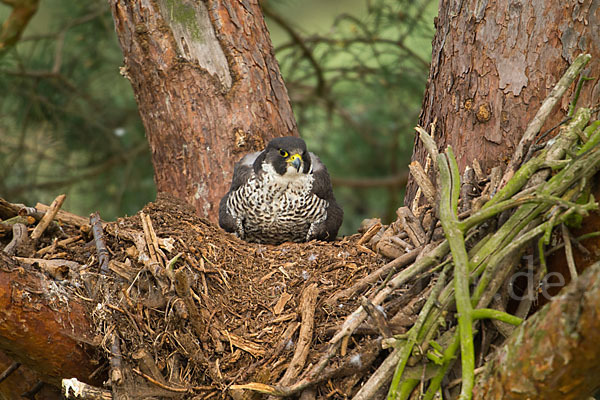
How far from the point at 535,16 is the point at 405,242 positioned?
1.04 meters

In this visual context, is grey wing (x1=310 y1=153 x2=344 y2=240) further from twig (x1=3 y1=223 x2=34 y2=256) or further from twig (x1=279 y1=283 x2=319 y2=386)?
twig (x1=3 y1=223 x2=34 y2=256)

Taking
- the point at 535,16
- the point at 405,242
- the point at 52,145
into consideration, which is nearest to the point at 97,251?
the point at 405,242

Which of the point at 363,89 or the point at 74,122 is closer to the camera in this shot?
the point at 74,122

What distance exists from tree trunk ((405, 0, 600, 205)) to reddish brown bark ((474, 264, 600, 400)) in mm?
1124

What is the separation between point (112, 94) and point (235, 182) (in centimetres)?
265

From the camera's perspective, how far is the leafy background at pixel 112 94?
5.13m

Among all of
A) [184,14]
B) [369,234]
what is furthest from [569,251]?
[184,14]

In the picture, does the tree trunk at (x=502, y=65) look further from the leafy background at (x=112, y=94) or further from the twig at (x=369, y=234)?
the leafy background at (x=112, y=94)

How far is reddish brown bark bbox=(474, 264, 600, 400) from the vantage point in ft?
4.75

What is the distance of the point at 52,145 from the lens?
544 cm

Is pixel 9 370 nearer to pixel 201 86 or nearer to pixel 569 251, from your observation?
pixel 201 86

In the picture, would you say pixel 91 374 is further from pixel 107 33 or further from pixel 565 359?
pixel 107 33

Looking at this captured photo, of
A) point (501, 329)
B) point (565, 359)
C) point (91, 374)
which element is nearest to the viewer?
point (565, 359)

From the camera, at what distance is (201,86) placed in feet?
12.2
